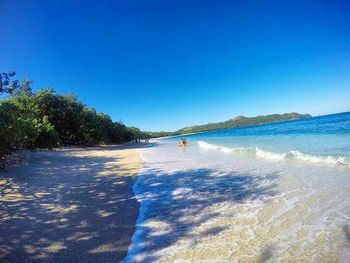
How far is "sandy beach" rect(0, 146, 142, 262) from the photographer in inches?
185

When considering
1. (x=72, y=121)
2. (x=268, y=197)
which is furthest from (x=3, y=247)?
(x=72, y=121)

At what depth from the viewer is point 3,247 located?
4910 millimetres

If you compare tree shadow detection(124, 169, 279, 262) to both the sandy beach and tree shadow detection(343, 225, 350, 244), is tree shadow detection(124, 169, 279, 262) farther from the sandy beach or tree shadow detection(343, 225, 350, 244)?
tree shadow detection(343, 225, 350, 244)

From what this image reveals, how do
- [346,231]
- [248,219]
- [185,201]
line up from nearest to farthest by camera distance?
[346,231] → [248,219] → [185,201]

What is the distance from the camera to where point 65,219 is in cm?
639

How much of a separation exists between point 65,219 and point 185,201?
3383mm

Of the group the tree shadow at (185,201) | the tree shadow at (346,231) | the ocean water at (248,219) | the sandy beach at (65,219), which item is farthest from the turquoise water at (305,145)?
the sandy beach at (65,219)

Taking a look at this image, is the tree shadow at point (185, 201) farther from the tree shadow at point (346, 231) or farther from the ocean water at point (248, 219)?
the tree shadow at point (346, 231)

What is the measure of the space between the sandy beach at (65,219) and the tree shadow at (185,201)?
394 mm

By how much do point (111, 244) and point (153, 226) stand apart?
3.85 ft

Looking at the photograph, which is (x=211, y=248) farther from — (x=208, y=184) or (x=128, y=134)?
(x=128, y=134)

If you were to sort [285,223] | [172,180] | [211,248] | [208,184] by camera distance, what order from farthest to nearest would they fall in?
[172,180], [208,184], [285,223], [211,248]

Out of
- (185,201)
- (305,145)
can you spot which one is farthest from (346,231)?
(305,145)

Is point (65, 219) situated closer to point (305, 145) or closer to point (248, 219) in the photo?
point (248, 219)
